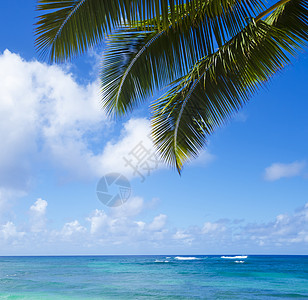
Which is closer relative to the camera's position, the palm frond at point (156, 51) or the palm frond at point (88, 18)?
the palm frond at point (88, 18)

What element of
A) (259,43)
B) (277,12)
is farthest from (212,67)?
(277,12)

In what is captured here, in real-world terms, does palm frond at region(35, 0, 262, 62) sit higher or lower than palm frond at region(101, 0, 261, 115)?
lower

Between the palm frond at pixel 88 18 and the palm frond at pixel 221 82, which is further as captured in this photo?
the palm frond at pixel 221 82

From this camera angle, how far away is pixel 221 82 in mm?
4324

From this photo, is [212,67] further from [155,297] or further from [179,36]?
[155,297]

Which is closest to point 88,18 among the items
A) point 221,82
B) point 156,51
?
point 156,51

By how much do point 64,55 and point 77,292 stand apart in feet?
53.9

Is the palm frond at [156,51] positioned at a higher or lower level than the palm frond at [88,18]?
higher

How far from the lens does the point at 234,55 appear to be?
13.3 feet

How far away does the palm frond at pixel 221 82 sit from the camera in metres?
4.03

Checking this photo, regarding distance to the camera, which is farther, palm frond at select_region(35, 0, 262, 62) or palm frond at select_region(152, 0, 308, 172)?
palm frond at select_region(152, 0, 308, 172)

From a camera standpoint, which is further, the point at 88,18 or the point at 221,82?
the point at 221,82

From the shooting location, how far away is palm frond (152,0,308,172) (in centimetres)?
403

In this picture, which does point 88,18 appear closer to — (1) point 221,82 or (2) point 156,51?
(2) point 156,51
